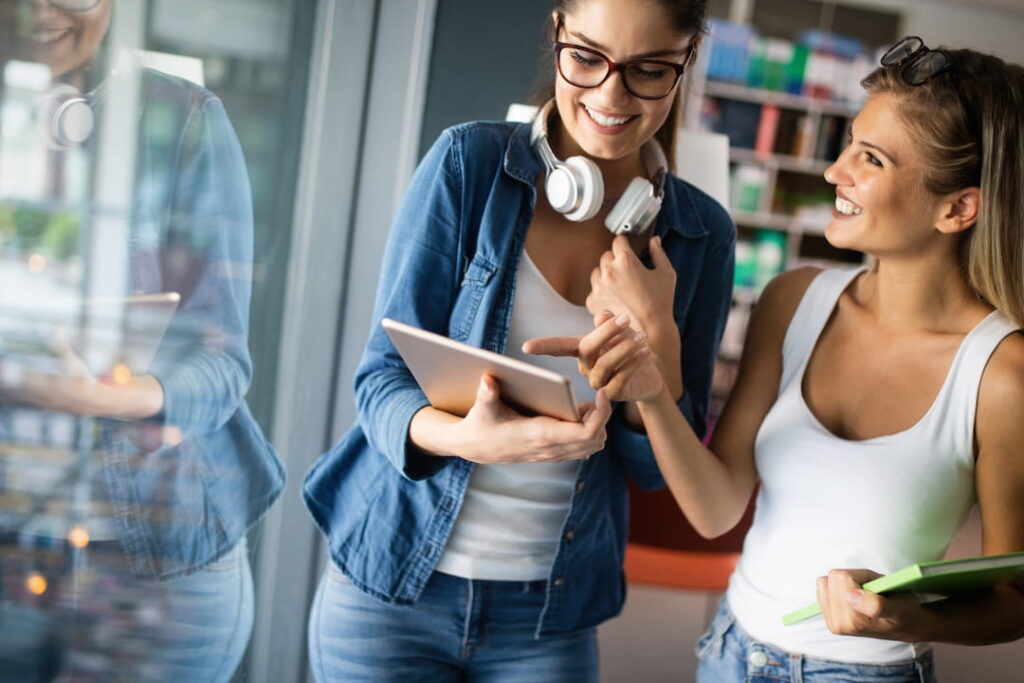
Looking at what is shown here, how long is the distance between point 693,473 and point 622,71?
578mm

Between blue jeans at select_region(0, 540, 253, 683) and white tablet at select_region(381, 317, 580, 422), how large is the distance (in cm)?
38

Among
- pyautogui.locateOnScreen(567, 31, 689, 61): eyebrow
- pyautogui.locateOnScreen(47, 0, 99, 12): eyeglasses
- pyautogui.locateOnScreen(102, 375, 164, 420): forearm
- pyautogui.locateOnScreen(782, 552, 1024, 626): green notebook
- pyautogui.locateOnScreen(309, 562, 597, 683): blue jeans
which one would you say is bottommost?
pyautogui.locateOnScreen(309, 562, 597, 683): blue jeans

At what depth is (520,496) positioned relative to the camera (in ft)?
4.40

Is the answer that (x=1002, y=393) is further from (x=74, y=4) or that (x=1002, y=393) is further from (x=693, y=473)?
(x=74, y=4)

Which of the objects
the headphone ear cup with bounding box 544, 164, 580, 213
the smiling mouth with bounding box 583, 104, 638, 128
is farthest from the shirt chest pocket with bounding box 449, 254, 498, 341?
the smiling mouth with bounding box 583, 104, 638, 128

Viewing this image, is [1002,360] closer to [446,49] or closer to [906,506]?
[906,506]

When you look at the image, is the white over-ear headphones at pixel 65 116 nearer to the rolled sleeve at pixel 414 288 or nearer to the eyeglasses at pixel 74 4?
the eyeglasses at pixel 74 4

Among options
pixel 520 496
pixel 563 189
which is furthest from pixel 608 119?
pixel 520 496

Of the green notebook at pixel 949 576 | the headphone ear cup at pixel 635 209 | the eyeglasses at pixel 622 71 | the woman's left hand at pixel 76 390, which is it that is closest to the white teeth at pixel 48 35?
the woman's left hand at pixel 76 390

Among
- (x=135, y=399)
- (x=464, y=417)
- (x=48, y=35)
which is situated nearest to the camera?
(x=48, y=35)

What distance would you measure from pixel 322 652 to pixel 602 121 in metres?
0.83

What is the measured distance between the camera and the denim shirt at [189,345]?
3.28 ft

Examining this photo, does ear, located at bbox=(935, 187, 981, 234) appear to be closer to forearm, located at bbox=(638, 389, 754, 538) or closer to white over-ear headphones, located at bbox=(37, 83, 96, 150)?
forearm, located at bbox=(638, 389, 754, 538)

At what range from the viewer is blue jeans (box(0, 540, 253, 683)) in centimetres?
87
